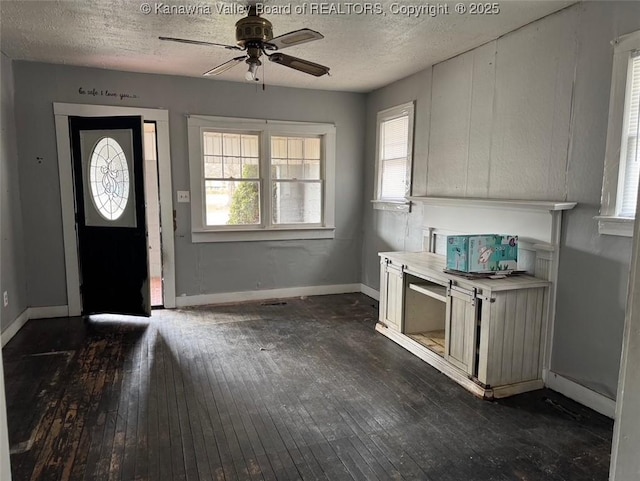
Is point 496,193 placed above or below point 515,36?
below

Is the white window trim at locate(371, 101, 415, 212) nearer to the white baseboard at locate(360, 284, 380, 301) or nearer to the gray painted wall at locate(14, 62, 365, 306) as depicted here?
the gray painted wall at locate(14, 62, 365, 306)

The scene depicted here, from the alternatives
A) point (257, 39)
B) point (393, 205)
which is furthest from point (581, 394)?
point (257, 39)

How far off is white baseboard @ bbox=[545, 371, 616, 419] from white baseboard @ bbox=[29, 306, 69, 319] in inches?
185

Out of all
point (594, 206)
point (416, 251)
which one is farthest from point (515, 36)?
point (416, 251)

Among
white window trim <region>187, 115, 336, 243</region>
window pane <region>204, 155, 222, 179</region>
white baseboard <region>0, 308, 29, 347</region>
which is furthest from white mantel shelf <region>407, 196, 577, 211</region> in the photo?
white baseboard <region>0, 308, 29, 347</region>

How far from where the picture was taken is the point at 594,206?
107 inches

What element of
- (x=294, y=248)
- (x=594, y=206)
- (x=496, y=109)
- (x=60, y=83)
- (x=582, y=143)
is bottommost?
(x=294, y=248)

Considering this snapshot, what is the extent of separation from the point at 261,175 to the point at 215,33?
2.08 meters

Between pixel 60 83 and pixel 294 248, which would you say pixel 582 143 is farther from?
pixel 60 83

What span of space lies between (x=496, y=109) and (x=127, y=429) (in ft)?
11.6

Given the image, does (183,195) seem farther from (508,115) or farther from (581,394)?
(581,394)

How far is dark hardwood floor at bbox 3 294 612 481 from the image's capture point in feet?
7.22

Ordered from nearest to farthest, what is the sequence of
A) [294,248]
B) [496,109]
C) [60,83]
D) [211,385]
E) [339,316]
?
[211,385] < [496,109] < [60,83] < [339,316] < [294,248]

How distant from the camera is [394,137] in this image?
5.09 metres
